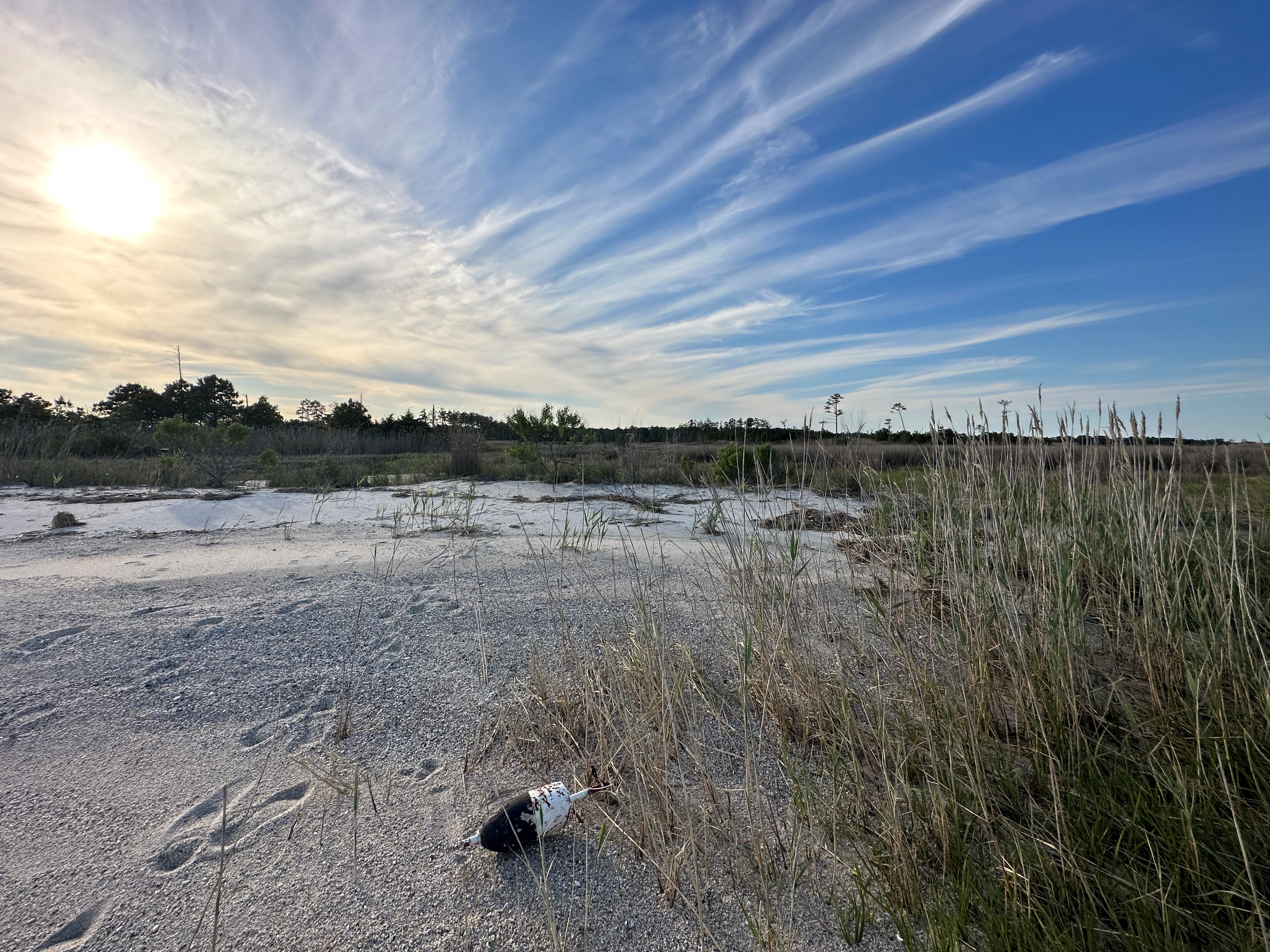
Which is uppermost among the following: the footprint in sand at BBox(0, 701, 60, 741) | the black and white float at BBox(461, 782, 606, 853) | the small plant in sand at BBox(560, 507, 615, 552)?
the small plant in sand at BBox(560, 507, 615, 552)

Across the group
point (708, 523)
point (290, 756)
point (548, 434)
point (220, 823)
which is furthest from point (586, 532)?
point (548, 434)

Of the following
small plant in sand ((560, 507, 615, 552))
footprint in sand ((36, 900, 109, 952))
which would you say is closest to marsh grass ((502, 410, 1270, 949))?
footprint in sand ((36, 900, 109, 952))

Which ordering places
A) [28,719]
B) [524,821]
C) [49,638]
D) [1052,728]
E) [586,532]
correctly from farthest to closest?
1. [586,532]
2. [49,638]
3. [28,719]
4. [1052,728]
5. [524,821]

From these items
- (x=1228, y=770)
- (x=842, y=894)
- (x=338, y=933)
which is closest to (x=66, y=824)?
(x=338, y=933)

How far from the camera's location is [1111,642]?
7.58ft

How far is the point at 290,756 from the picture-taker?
210 cm

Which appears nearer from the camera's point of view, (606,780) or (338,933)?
(338,933)

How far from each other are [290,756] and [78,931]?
0.72 meters

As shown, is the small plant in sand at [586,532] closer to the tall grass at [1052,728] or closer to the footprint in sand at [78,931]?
the tall grass at [1052,728]

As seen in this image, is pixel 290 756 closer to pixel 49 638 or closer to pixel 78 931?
pixel 78 931

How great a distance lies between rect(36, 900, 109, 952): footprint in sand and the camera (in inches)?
53.4

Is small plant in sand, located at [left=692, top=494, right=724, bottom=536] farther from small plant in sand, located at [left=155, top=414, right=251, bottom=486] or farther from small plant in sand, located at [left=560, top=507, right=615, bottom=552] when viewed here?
small plant in sand, located at [left=155, top=414, right=251, bottom=486]

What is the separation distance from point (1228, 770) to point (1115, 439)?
1.49m

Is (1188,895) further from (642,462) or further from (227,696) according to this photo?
(642,462)
